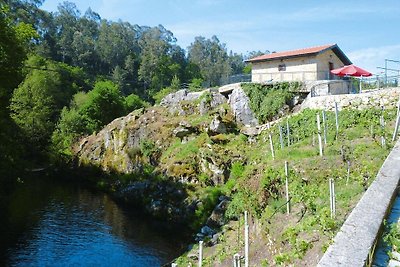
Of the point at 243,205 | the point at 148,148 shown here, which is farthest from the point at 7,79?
the point at 148,148

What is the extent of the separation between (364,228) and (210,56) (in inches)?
4732

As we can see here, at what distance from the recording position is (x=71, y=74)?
62969 millimetres

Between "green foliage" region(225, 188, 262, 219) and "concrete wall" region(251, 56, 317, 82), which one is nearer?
"green foliage" region(225, 188, 262, 219)

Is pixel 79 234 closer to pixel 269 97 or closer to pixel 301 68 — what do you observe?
pixel 269 97

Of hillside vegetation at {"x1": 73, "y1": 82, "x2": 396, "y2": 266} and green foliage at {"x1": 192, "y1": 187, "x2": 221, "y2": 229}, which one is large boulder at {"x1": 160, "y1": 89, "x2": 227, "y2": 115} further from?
green foliage at {"x1": 192, "y1": 187, "x2": 221, "y2": 229}

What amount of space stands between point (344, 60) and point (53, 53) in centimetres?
6491

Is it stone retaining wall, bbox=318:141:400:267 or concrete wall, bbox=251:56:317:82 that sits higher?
concrete wall, bbox=251:56:317:82

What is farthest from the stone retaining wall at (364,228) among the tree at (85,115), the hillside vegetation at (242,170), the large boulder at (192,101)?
the tree at (85,115)

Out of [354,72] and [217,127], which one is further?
[217,127]

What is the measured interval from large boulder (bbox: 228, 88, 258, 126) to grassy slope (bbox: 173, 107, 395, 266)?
6014 mm

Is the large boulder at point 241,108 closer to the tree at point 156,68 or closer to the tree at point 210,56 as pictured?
the tree at point 156,68

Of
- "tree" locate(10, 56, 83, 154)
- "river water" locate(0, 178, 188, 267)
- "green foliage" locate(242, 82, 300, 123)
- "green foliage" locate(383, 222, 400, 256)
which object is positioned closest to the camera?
"green foliage" locate(383, 222, 400, 256)

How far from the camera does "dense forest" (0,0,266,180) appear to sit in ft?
67.0

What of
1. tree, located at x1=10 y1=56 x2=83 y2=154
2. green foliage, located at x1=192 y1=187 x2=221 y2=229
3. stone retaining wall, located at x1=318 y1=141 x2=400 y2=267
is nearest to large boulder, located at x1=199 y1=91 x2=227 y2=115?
green foliage, located at x1=192 y1=187 x2=221 y2=229
